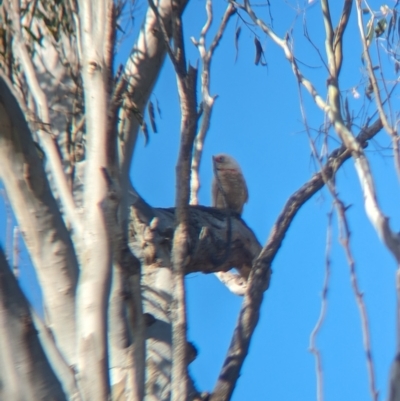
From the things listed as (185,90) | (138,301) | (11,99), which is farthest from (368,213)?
(11,99)

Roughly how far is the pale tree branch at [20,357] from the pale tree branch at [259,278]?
26.4 inches

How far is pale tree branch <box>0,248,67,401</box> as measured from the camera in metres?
1.37

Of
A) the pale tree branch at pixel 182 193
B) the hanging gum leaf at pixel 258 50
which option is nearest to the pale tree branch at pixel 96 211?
the pale tree branch at pixel 182 193

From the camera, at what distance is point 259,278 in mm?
2215

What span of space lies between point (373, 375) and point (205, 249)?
1.96m

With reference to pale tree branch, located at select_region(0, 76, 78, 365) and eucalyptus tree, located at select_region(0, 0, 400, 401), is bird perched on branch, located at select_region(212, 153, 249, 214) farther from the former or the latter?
pale tree branch, located at select_region(0, 76, 78, 365)

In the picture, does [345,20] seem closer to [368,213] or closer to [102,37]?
[102,37]

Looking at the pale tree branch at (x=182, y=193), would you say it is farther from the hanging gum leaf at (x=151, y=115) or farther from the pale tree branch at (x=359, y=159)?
the hanging gum leaf at (x=151, y=115)

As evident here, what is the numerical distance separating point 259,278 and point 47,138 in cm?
76

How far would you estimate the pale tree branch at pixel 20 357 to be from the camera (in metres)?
1.37

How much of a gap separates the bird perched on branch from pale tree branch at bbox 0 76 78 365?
3.44m

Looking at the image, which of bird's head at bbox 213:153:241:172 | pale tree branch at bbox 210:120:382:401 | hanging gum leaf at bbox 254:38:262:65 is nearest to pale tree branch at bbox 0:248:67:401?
pale tree branch at bbox 210:120:382:401

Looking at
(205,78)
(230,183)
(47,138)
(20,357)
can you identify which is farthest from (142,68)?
(230,183)

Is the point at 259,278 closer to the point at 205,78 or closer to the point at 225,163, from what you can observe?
the point at 205,78
